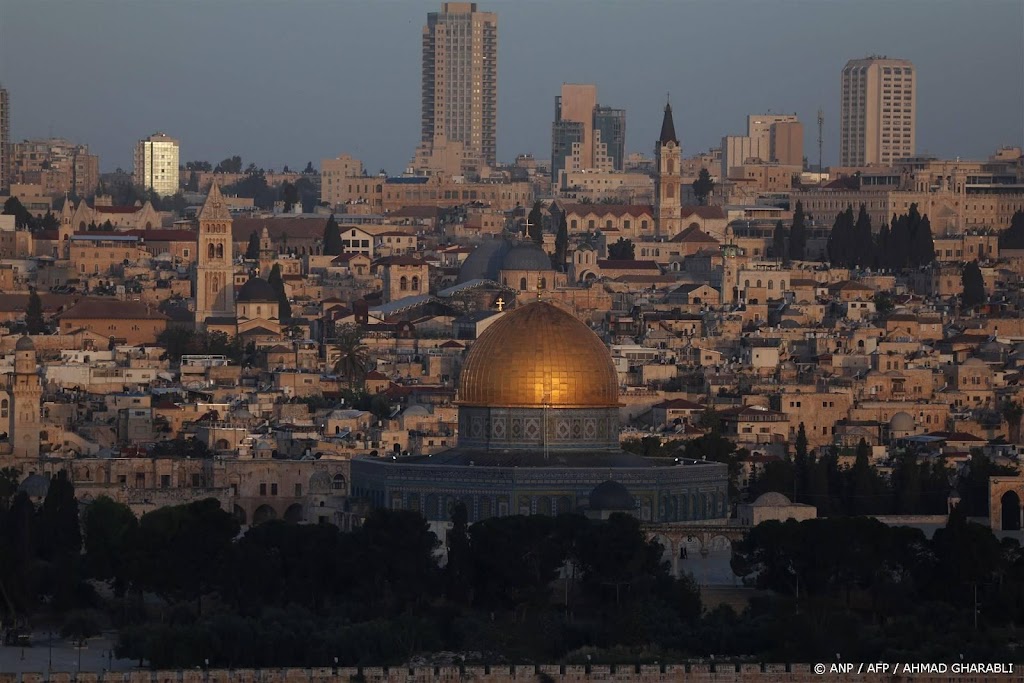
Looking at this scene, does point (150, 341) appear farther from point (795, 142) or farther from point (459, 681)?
point (795, 142)

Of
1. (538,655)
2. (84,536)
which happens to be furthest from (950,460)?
(538,655)

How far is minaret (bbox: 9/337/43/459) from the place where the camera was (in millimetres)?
79875

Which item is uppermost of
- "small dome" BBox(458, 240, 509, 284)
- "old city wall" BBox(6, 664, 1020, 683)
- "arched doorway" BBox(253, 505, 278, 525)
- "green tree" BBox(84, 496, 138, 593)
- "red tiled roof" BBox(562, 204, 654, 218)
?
"red tiled roof" BBox(562, 204, 654, 218)

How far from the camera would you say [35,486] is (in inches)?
2886

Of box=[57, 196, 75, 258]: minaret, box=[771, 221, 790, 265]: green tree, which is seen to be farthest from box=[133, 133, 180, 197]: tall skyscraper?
box=[771, 221, 790, 265]: green tree

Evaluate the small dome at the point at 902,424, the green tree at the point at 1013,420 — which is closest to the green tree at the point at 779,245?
the green tree at the point at 1013,420

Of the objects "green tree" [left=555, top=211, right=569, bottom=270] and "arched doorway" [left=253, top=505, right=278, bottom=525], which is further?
"green tree" [left=555, top=211, right=569, bottom=270]

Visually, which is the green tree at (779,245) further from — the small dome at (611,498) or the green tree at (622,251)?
the small dome at (611,498)

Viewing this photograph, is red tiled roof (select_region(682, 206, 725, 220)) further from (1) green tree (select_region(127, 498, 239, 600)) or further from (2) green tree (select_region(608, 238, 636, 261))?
(1) green tree (select_region(127, 498, 239, 600))

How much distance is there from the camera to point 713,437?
261 ft

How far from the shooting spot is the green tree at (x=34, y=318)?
104188 millimetres

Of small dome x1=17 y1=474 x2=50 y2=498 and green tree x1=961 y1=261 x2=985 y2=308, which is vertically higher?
green tree x1=961 y1=261 x2=985 y2=308

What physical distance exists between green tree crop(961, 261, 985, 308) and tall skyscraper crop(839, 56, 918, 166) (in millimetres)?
78522

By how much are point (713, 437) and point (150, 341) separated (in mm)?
28917
